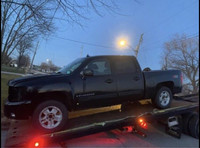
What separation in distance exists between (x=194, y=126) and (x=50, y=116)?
4071 millimetres

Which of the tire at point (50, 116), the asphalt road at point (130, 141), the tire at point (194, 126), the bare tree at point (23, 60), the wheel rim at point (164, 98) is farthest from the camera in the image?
the bare tree at point (23, 60)

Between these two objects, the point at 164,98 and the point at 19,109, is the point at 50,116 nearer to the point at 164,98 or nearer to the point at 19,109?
the point at 19,109

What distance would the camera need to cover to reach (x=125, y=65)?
4.27 metres

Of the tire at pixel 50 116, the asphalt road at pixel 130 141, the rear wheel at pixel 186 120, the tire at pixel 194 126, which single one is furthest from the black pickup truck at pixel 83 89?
the asphalt road at pixel 130 141

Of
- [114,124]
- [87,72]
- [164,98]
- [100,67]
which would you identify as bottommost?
[114,124]

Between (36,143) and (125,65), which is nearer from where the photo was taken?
(36,143)

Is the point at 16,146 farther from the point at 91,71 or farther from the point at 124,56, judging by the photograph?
the point at 124,56

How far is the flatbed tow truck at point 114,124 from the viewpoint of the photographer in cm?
303

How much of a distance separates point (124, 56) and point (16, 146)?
3233 millimetres

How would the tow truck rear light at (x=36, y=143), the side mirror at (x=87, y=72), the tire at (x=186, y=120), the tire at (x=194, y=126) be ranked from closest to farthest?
the tow truck rear light at (x=36, y=143) < the side mirror at (x=87, y=72) < the tire at (x=194, y=126) < the tire at (x=186, y=120)

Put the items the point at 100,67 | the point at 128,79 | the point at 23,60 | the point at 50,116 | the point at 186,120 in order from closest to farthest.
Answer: the point at 50,116, the point at 100,67, the point at 128,79, the point at 186,120, the point at 23,60

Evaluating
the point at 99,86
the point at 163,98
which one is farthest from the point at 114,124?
the point at 163,98

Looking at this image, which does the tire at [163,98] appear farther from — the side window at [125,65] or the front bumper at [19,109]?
the front bumper at [19,109]

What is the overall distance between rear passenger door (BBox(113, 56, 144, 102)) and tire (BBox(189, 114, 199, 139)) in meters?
1.83
